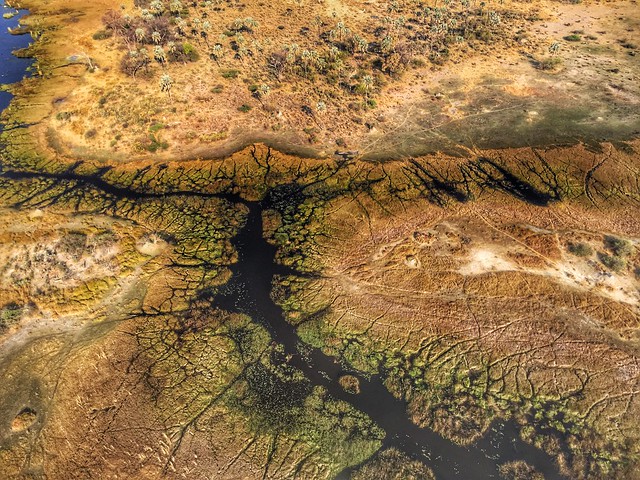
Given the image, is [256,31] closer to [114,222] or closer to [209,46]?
[209,46]

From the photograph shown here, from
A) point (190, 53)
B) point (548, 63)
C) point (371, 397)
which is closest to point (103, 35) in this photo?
point (190, 53)

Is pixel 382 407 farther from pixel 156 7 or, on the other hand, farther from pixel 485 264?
pixel 156 7

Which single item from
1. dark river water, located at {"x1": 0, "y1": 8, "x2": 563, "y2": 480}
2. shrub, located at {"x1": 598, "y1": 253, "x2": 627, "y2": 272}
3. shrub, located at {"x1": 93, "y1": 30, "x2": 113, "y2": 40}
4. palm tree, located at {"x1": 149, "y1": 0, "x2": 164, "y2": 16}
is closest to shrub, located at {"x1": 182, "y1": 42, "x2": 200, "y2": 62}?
palm tree, located at {"x1": 149, "y1": 0, "x2": 164, "y2": 16}

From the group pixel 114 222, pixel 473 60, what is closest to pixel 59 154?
pixel 114 222

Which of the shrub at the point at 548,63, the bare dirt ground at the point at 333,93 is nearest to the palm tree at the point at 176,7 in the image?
the bare dirt ground at the point at 333,93

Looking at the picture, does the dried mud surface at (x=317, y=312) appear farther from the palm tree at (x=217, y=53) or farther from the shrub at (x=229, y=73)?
the palm tree at (x=217, y=53)

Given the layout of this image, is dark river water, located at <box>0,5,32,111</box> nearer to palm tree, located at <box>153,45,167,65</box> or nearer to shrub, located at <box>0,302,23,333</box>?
palm tree, located at <box>153,45,167,65</box>
